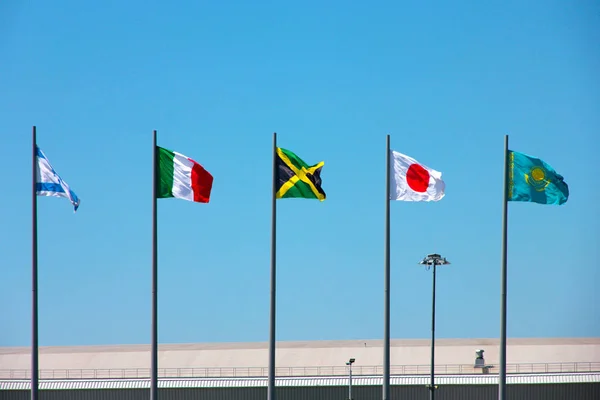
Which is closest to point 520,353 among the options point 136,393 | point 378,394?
point 378,394

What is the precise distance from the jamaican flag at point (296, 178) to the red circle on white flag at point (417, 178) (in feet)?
12.6

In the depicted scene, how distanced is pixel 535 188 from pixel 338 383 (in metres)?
28.0

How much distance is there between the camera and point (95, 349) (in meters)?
89.8

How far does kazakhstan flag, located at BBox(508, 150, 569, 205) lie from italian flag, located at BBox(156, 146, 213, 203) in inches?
523

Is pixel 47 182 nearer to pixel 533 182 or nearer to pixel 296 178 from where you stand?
pixel 296 178

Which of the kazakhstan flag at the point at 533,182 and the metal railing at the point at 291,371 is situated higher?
the kazakhstan flag at the point at 533,182

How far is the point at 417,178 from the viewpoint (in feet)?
164

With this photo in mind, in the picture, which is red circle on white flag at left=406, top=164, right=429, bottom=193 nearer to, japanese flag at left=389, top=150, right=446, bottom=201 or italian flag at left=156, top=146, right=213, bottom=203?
japanese flag at left=389, top=150, right=446, bottom=201

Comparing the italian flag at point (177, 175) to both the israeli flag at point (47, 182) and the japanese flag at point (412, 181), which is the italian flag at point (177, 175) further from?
the japanese flag at point (412, 181)

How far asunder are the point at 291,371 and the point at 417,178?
31.5 meters

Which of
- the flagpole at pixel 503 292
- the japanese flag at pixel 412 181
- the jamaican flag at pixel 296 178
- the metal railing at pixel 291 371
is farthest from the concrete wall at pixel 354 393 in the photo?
the jamaican flag at pixel 296 178

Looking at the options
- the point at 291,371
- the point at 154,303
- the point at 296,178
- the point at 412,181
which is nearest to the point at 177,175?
the point at 296,178

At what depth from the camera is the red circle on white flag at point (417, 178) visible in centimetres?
4975

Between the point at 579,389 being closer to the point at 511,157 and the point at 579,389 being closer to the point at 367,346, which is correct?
the point at 367,346
